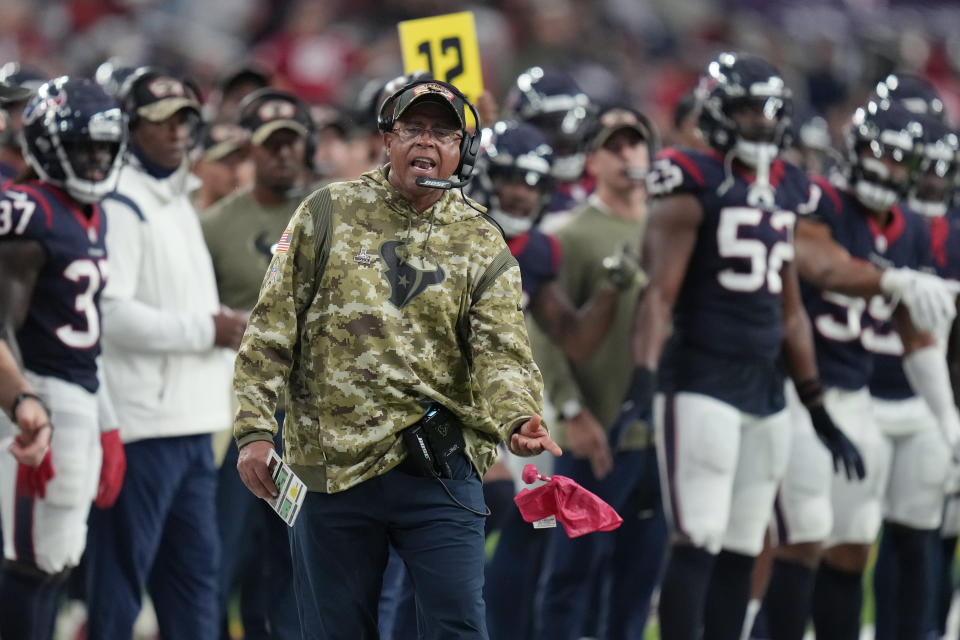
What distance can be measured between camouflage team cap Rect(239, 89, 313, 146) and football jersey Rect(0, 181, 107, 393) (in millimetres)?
1169

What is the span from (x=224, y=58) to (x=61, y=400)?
922 centimetres

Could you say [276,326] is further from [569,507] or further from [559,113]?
[559,113]

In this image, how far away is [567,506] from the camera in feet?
12.5

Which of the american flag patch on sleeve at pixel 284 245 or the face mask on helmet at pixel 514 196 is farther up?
the american flag patch on sleeve at pixel 284 245

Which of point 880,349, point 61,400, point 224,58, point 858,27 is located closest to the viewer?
point 61,400

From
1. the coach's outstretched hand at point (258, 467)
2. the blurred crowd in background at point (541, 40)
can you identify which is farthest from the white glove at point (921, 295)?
the blurred crowd in background at point (541, 40)

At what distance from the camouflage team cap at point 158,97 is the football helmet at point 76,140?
1.47 feet

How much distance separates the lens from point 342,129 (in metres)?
7.66

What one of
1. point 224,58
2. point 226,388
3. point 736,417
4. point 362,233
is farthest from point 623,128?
point 224,58

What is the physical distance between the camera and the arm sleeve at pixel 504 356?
3756 millimetres

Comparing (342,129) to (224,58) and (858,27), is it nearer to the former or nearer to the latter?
(224,58)

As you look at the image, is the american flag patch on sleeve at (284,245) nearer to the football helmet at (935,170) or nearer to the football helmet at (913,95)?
the football helmet at (935,170)

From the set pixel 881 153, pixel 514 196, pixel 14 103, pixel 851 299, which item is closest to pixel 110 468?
pixel 514 196

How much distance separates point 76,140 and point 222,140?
219 centimetres
